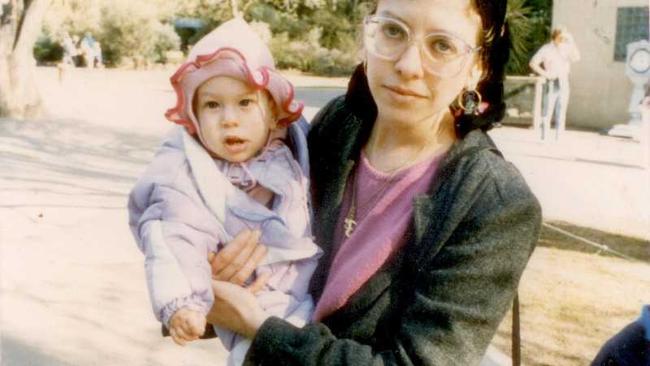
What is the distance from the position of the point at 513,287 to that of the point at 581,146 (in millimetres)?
10271

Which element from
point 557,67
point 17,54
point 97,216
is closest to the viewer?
point 97,216

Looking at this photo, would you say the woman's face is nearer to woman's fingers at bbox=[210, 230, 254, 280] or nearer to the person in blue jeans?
woman's fingers at bbox=[210, 230, 254, 280]

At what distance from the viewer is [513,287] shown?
4.83 ft

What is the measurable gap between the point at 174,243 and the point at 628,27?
1254 cm

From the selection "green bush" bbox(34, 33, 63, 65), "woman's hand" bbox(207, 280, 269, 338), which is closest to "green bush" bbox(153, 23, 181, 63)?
"green bush" bbox(34, 33, 63, 65)

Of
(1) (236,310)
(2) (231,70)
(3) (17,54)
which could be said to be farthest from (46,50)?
(1) (236,310)

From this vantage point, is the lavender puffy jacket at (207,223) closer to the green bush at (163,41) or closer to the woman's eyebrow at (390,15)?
the woman's eyebrow at (390,15)

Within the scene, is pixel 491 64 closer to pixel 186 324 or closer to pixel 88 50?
pixel 186 324

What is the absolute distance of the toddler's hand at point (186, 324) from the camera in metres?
1.69

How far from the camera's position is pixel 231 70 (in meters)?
1.87

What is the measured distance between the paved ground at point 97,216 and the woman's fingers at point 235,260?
2519 millimetres

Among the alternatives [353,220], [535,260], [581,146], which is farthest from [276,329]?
[581,146]

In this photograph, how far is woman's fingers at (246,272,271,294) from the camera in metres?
1.80

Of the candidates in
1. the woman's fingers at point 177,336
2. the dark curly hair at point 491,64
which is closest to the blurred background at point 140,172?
the dark curly hair at point 491,64
